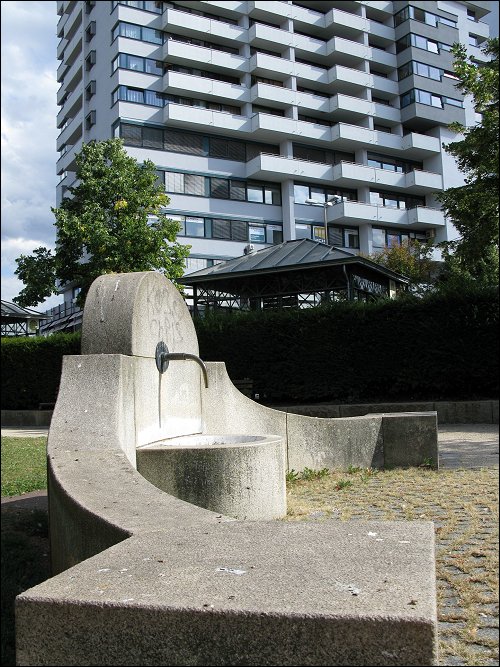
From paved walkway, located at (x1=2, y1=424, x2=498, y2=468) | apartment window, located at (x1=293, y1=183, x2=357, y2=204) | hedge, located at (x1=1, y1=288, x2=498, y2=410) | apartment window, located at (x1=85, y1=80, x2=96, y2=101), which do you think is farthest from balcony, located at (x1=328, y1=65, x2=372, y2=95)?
paved walkway, located at (x1=2, y1=424, x2=498, y2=468)

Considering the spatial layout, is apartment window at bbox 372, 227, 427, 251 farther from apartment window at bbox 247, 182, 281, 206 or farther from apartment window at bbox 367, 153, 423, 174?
apartment window at bbox 247, 182, 281, 206

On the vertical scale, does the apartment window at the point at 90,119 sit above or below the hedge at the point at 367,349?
above

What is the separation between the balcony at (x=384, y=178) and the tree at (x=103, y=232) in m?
20.4

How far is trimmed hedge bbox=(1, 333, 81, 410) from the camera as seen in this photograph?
20.9 m

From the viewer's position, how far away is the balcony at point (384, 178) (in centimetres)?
4378

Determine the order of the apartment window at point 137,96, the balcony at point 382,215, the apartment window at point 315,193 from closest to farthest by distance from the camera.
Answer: the apartment window at point 137,96 < the balcony at point 382,215 < the apartment window at point 315,193

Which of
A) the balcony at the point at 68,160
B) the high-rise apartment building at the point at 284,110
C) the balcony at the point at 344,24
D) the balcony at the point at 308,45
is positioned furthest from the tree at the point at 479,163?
the balcony at the point at 344,24

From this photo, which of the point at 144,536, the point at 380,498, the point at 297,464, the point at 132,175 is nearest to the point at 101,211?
the point at 132,175

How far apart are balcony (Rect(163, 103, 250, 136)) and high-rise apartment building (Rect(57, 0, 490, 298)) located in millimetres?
84

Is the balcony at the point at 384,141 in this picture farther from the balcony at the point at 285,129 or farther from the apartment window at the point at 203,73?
the apartment window at the point at 203,73

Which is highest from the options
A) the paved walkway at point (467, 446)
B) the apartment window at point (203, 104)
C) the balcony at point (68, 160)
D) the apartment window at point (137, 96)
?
the apartment window at point (203, 104)

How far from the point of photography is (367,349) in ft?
57.0

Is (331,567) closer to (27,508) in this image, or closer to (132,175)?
(27,508)

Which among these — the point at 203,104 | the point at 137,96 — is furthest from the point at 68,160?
the point at 203,104
